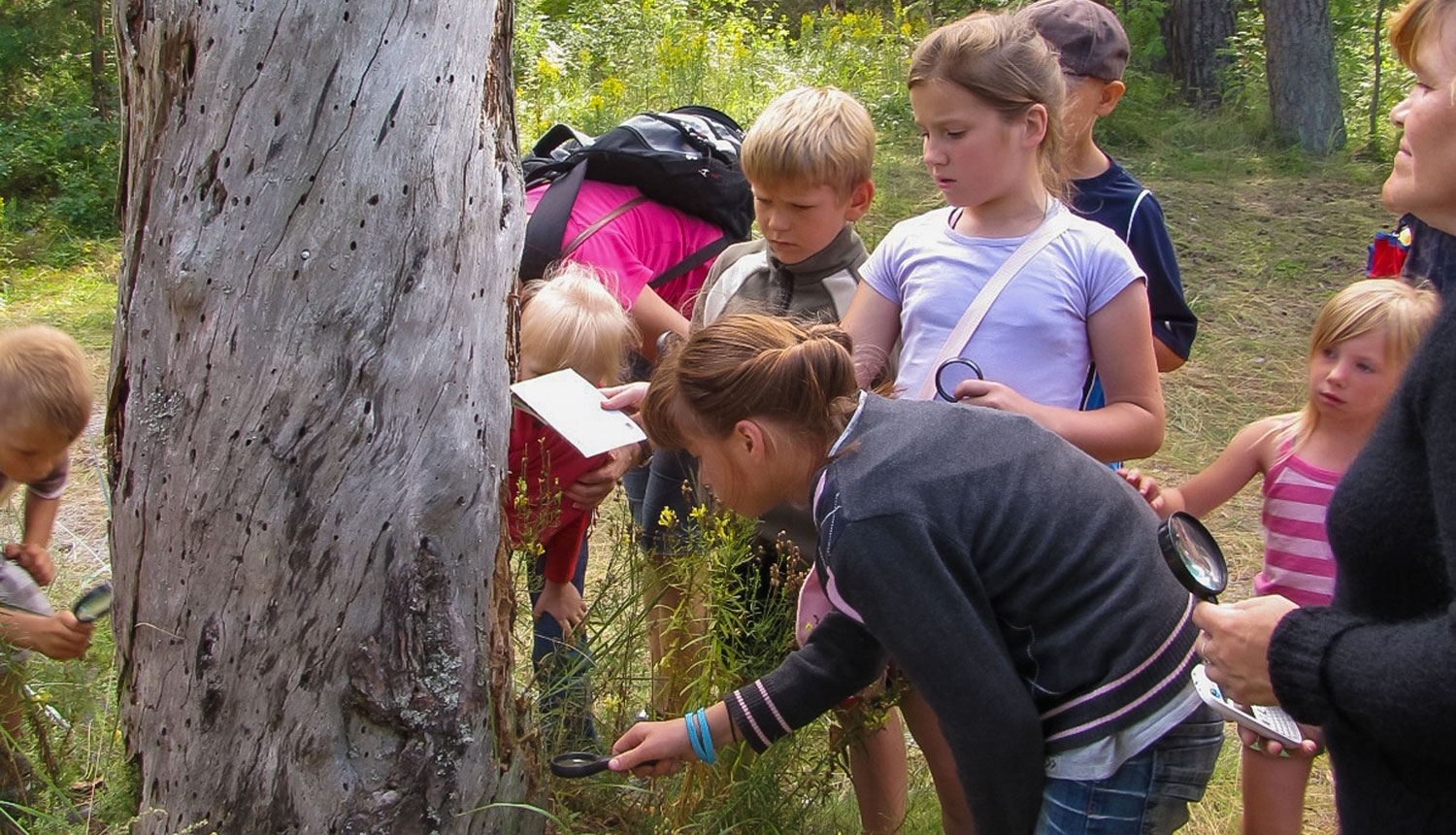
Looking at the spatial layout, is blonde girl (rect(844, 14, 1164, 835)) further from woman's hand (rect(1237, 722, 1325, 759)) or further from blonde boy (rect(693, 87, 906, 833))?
woman's hand (rect(1237, 722, 1325, 759))

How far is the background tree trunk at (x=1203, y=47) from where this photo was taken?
10.4 meters

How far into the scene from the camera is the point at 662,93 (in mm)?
7941

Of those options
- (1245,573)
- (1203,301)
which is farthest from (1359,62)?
(1245,573)

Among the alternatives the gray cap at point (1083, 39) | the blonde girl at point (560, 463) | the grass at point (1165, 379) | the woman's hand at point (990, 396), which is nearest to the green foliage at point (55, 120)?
the grass at point (1165, 379)

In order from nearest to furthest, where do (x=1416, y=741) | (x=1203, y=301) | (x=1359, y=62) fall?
(x=1416, y=741) < (x=1203, y=301) < (x=1359, y=62)

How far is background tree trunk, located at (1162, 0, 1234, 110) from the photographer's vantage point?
10406mm

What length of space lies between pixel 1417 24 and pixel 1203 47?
9593 mm

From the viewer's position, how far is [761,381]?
207cm

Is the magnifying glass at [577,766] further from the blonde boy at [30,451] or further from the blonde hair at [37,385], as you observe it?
the blonde hair at [37,385]

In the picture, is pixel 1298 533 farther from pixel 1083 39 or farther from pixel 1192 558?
pixel 1083 39

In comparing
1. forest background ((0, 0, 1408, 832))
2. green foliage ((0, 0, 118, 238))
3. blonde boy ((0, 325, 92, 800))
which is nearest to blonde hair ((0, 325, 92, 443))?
blonde boy ((0, 325, 92, 800))

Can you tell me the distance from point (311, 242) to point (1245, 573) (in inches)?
151

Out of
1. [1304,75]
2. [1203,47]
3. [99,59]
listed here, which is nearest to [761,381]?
[1304,75]

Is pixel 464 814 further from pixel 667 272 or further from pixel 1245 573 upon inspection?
pixel 1245 573
